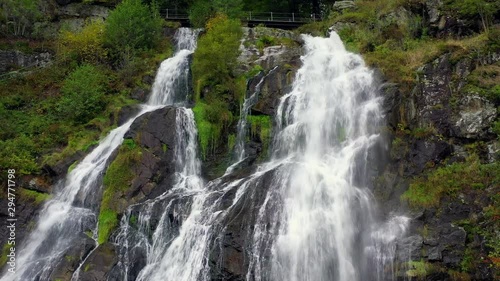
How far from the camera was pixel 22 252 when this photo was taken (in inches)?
784

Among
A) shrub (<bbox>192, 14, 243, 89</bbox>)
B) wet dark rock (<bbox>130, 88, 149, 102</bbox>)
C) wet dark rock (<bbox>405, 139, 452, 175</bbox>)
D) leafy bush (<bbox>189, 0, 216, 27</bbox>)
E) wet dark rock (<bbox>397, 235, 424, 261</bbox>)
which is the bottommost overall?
wet dark rock (<bbox>397, 235, 424, 261</bbox>)

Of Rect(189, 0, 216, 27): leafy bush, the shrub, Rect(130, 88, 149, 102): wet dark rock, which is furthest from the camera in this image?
Rect(189, 0, 216, 27): leafy bush

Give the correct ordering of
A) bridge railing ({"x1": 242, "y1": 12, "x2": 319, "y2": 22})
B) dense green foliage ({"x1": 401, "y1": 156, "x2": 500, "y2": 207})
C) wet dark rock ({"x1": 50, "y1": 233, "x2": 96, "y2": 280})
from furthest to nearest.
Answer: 1. bridge railing ({"x1": 242, "y1": 12, "x2": 319, "y2": 22})
2. wet dark rock ({"x1": 50, "y1": 233, "x2": 96, "y2": 280})
3. dense green foliage ({"x1": 401, "y1": 156, "x2": 500, "y2": 207})

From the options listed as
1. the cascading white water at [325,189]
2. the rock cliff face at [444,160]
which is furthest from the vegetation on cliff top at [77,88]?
the rock cliff face at [444,160]

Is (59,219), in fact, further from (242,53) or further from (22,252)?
(242,53)

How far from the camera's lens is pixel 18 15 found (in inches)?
1339

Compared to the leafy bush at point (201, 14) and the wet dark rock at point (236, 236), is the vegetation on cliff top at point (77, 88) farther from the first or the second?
the wet dark rock at point (236, 236)

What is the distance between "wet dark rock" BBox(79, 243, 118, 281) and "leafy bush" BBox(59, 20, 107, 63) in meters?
16.9

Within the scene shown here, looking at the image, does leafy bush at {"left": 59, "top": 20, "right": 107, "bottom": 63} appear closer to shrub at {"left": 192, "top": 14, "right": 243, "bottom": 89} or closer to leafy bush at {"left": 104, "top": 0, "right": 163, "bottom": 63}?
leafy bush at {"left": 104, "top": 0, "right": 163, "bottom": 63}

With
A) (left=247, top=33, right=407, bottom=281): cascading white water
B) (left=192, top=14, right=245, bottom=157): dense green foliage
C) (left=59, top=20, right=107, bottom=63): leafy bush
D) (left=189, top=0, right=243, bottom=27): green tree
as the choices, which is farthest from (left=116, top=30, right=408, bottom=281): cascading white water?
(left=189, top=0, right=243, bottom=27): green tree

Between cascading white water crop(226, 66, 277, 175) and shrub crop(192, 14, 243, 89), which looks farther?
shrub crop(192, 14, 243, 89)

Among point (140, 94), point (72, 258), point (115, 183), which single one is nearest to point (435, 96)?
point (115, 183)

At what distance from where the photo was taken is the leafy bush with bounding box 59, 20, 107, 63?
31391 mm

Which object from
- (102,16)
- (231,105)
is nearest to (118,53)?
(102,16)
